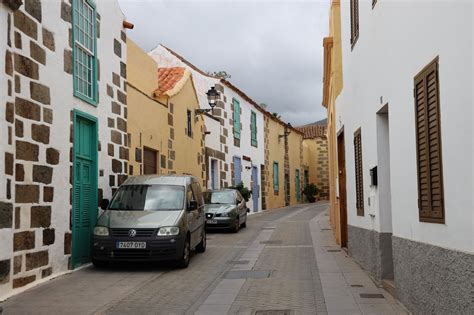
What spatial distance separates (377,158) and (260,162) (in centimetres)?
2412

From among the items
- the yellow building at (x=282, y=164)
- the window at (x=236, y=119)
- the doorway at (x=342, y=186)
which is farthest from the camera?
the yellow building at (x=282, y=164)

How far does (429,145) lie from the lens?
17.9 feet

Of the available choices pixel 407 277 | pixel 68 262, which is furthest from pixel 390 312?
pixel 68 262

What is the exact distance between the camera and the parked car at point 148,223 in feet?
33.3

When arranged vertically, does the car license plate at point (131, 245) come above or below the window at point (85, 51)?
below

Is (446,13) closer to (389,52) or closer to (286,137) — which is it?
(389,52)

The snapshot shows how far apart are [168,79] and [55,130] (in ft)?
32.9

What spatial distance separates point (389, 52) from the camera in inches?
285

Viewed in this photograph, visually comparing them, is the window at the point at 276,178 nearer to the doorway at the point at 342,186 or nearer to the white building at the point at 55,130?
the doorway at the point at 342,186

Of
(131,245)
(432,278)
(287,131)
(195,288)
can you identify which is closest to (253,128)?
(287,131)

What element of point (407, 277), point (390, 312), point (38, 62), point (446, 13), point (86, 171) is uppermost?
point (38, 62)

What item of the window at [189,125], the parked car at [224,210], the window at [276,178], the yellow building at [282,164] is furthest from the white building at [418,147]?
the window at [276,178]

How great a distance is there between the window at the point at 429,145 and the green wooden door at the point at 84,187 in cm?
647

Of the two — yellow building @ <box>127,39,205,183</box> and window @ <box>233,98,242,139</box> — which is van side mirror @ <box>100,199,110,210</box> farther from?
window @ <box>233,98,242,139</box>
